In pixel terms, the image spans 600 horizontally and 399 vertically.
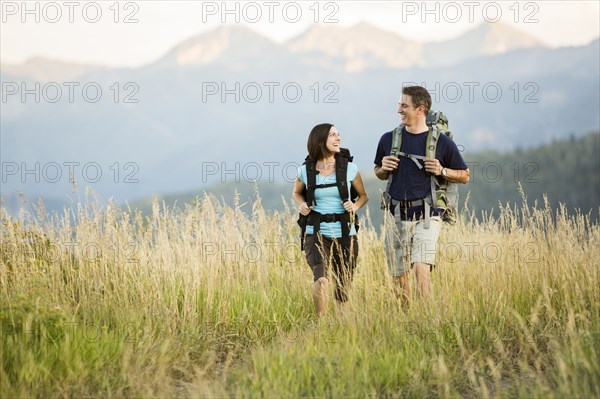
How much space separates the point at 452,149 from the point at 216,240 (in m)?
3.36

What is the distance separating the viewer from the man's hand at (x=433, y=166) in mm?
6184

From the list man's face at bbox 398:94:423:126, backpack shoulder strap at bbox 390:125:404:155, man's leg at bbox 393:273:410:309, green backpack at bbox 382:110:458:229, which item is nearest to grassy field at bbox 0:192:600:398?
man's leg at bbox 393:273:410:309

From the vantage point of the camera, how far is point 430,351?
18.2ft

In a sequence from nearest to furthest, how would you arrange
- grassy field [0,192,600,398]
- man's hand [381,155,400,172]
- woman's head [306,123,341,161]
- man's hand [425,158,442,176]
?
1. grassy field [0,192,600,398]
2. man's hand [425,158,442,176]
3. man's hand [381,155,400,172]
4. woman's head [306,123,341,161]

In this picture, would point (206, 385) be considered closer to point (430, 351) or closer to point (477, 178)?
point (430, 351)

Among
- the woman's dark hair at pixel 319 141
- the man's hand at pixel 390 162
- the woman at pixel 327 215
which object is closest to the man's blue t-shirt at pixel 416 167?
the man's hand at pixel 390 162

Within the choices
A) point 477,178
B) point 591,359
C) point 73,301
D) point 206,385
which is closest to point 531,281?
point 591,359

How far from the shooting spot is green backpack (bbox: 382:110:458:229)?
247 inches

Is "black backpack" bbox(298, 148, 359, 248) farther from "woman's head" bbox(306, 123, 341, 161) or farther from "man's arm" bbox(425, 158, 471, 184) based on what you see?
"man's arm" bbox(425, 158, 471, 184)

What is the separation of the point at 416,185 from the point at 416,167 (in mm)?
168

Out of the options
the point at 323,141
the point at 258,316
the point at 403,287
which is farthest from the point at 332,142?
the point at 258,316

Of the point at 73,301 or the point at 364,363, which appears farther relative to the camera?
the point at 73,301

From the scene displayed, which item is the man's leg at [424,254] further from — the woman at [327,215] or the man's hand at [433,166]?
the woman at [327,215]

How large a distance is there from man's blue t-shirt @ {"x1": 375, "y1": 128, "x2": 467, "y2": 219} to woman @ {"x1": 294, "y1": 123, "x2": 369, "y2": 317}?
0.35 metres
